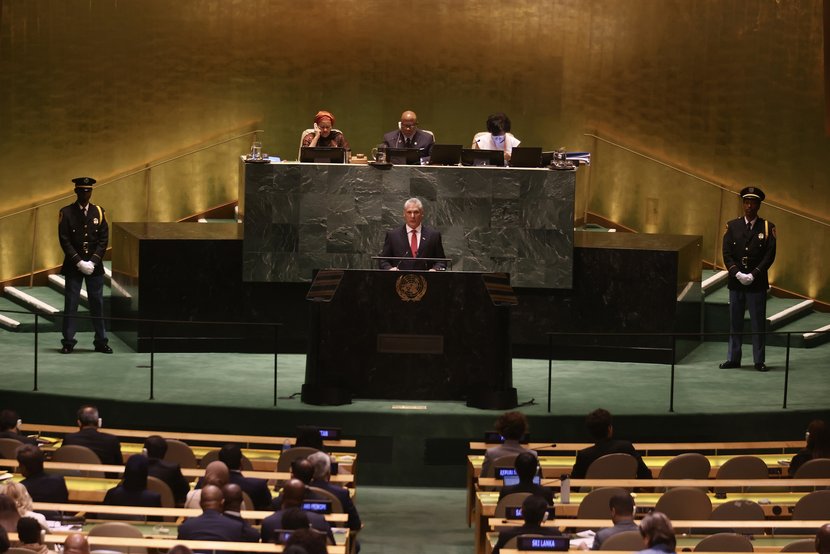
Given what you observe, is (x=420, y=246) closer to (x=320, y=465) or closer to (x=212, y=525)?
(x=320, y=465)

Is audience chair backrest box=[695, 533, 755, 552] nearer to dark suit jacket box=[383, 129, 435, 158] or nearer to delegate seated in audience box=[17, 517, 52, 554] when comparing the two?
delegate seated in audience box=[17, 517, 52, 554]

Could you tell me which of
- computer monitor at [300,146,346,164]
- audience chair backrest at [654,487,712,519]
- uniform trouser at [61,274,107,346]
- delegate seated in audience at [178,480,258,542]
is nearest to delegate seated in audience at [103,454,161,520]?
delegate seated in audience at [178,480,258,542]

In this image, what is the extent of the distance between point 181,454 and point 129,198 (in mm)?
8487

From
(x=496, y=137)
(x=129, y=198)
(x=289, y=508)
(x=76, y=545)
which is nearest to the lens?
(x=76, y=545)

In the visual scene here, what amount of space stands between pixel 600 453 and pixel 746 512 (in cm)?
149

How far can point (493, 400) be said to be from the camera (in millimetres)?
11789

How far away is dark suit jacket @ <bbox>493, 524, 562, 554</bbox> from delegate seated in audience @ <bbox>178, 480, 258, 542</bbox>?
1407 millimetres

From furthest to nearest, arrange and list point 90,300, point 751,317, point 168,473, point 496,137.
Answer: point 496,137 < point 90,300 < point 751,317 < point 168,473

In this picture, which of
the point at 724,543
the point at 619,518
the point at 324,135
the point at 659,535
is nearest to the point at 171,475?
the point at 619,518

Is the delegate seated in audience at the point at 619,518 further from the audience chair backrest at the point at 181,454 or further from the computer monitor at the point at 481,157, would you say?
the computer monitor at the point at 481,157

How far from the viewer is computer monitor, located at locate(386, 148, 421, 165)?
45.3ft

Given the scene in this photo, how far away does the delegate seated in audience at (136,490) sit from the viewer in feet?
27.4

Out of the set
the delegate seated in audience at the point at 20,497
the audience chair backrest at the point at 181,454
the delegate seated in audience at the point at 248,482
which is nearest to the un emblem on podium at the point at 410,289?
the audience chair backrest at the point at 181,454

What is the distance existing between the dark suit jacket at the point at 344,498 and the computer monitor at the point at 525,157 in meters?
5.97
